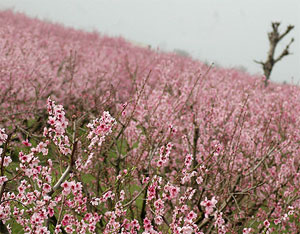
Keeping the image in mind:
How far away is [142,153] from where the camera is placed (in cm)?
384

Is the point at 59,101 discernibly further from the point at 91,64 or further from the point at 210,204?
the point at 210,204

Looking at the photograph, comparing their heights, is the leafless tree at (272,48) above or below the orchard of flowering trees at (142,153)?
above

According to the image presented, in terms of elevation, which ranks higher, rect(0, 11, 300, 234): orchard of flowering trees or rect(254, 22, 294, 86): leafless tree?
rect(254, 22, 294, 86): leafless tree

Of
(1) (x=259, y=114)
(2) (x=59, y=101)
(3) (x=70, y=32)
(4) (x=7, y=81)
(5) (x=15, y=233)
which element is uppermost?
(3) (x=70, y=32)

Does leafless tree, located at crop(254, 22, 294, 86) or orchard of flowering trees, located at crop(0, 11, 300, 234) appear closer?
orchard of flowering trees, located at crop(0, 11, 300, 234)

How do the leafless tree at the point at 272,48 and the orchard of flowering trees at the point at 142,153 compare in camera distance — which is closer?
the orchard of flowering trees at the point at 142,153

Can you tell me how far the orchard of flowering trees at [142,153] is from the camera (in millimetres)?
3071

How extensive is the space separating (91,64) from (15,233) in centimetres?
1218

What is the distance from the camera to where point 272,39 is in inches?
794

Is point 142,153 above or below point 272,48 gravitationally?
below

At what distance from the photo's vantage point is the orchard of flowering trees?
121 inches

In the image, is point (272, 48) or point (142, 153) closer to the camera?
point (142, 153)

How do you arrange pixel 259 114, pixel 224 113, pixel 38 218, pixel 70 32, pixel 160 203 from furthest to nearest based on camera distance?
pixel 70 32 → pixel 259 114 → pixel 224 113 → pixel 160 203 → pixel 38 218

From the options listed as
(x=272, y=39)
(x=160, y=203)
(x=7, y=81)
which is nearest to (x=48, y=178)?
(x=160, y=203)
